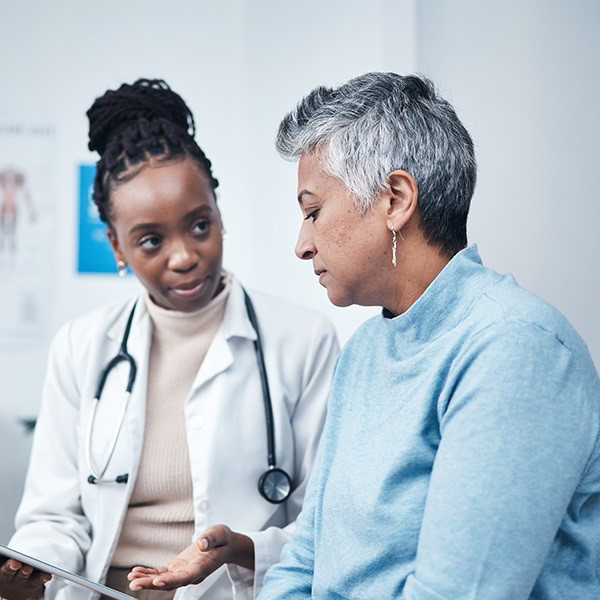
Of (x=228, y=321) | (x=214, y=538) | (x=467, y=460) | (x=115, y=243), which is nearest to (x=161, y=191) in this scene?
(x=115, y=243)

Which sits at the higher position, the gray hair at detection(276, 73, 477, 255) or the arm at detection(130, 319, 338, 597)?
the gray hair at detection(276, 73, 477, 255)

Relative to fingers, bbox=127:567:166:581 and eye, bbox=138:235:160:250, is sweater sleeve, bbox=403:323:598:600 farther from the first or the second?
eye, bbox=138:235:160:250

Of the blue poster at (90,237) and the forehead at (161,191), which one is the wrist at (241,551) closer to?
the forehead at (161,191)

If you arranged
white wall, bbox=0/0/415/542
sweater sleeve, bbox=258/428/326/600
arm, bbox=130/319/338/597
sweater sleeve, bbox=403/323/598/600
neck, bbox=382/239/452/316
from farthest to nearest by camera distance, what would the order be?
1. white wall, bbox=0/0/415/542
2. arm, bbox=130/319/338/597
3. sweater sleeve, bbox=258/428/326/600
4. neck, bbox=382/239/452/316
5. sweater sleeve, bbox=403/323/598/600

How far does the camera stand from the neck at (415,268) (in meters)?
1.02

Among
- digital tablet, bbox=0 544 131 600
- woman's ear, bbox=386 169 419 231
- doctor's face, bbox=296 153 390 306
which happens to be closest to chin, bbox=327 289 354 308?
doctor's face, bbox=296 153 390 306

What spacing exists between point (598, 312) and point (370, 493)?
0.65 meters

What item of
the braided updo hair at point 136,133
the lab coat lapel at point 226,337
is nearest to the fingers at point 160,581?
the lab coat lapel at point 226,337

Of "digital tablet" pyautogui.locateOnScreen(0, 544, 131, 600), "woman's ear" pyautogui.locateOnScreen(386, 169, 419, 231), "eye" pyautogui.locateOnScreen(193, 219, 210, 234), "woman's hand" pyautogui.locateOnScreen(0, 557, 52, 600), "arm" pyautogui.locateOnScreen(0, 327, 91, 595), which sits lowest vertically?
"arm" pyautogui.locateOnScreen(0, 327, 91, 595)

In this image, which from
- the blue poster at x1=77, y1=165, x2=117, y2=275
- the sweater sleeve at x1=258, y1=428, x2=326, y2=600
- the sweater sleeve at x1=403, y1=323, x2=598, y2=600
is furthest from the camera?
the blue poster at x1=77, y1=165, x2=117, y2=275

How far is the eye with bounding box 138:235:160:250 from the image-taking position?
1.52 meters

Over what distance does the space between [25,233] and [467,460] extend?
1517 millimetres

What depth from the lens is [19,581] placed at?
3.17ft

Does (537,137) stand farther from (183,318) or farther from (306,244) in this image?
(183,318)
